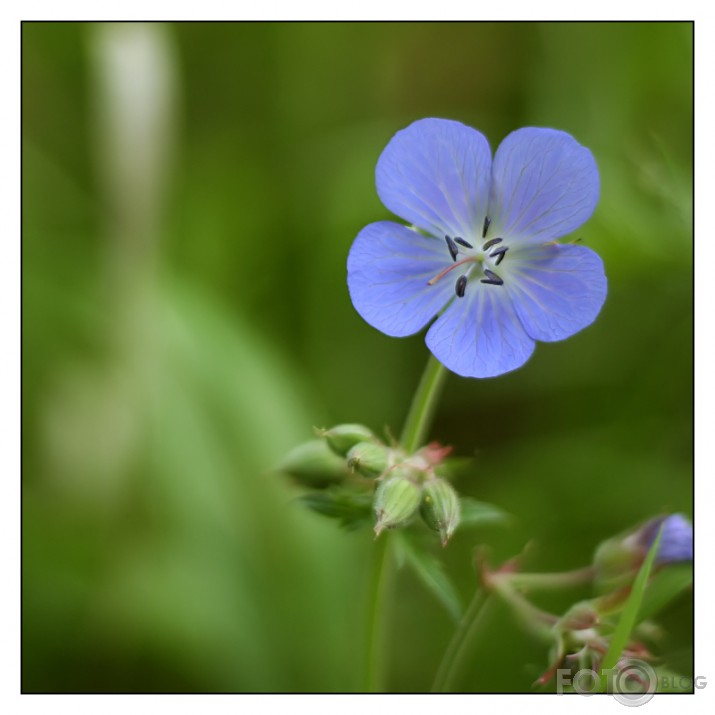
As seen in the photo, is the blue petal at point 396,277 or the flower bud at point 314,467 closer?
the blue petal at point 396,277

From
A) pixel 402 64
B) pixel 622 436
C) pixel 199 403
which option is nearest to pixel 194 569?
pixel 199 403

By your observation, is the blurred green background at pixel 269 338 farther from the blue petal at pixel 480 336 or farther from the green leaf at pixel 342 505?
the blue petal at pixel 480 336

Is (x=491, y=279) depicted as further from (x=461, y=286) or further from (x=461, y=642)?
(x=461, y=642)

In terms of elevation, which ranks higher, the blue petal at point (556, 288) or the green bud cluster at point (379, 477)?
the blue petal at point (556, 288)

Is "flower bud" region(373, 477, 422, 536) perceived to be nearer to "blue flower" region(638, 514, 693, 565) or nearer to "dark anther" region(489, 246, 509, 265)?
"dark anther" region(489, 246, 509, 265)

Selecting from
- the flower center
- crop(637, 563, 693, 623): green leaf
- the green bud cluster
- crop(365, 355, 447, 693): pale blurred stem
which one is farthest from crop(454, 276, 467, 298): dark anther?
crop(637, 563, 693, 623): green leaf

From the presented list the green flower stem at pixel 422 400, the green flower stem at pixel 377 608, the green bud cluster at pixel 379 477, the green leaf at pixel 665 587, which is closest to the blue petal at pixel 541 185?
the green flower stem at pixel 422 400
